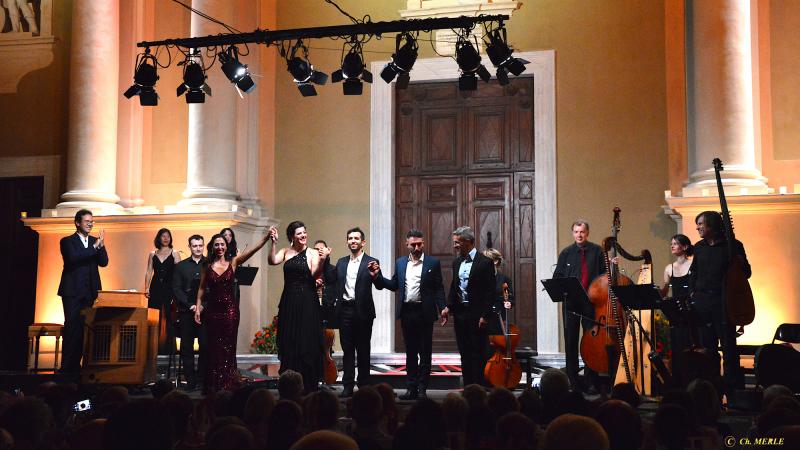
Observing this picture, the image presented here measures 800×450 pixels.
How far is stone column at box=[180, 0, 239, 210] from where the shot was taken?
12352 millimetres

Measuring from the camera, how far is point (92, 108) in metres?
12.8

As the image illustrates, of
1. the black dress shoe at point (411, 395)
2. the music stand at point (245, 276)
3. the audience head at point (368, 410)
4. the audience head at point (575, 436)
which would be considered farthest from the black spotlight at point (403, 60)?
the audience head at point (575, 436)

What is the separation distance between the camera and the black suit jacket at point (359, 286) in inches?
353

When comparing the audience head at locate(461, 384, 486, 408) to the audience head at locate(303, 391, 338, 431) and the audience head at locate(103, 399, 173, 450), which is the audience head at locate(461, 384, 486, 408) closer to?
the audience head at locate(303, 391, 338, 431)

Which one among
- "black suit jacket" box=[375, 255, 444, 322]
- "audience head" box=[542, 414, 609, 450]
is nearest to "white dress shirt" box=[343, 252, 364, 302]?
"black suit jacket" box=[375, 255, 444, 322]

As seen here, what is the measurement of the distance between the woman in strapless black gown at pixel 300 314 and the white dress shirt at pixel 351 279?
0.76 metres

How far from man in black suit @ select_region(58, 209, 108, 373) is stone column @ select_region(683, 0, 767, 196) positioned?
22.2 feet

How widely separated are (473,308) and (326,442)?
6.12m

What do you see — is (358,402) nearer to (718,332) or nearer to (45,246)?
(718,332)

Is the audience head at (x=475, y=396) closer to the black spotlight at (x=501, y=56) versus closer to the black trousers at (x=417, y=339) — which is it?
the black trousers at (x=417, y=339)

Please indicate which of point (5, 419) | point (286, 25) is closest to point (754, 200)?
point (286, 25)

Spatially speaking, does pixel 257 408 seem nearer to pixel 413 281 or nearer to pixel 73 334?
pixel 413 281

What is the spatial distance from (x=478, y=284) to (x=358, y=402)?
491 centimetres

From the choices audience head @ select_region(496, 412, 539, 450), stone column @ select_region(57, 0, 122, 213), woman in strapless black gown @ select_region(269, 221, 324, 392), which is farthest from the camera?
stone column @ select_region(57, 0, 122, 213)
